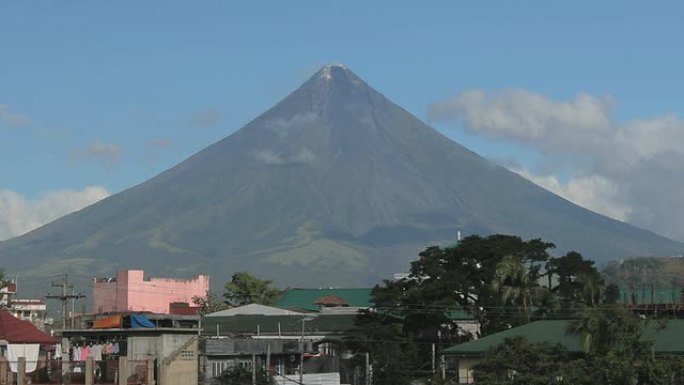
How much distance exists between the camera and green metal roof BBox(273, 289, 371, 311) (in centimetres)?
13368

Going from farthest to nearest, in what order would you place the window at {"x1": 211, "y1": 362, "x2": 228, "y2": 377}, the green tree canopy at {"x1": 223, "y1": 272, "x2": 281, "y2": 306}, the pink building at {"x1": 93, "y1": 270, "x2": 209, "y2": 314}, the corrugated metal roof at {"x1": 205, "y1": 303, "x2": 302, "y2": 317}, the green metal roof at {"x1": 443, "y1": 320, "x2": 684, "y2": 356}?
the pink building at {"x1": 93, "y1": 270, "x2": 209, "y2": 314} → the green tree canopy at {"x1": 223, "y1": 272, "x2": 281, "y2": 306} → the corrugated metal roof at {"x1": 205, "y1": 303, "x2": 302, "y2": 317} → the green metal roof at {"x1": 443, "y1": 320, "x2": 684, "y2": 356} → the window at {"x1": 211, "y1": 362, "x2": 228, "y2": 377}

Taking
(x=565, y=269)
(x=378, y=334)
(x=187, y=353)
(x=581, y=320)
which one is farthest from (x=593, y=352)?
(x=565, y=269)

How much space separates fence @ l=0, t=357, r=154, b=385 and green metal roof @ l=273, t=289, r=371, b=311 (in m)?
78.1

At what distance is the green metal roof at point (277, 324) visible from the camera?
9206cm

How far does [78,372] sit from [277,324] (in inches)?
1695

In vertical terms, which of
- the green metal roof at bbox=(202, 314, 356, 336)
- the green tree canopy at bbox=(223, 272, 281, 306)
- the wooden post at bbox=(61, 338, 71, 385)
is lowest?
the wooden post at bbox=(61, 338, 71, 385)

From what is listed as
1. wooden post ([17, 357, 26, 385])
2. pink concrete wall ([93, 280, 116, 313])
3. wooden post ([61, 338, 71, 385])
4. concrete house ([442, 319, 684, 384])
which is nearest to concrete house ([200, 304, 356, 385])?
wooden post ([61, 338, 71, 385])

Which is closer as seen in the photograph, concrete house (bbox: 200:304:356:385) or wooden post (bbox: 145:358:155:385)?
wooden post (bbox: 145:358:155:385)

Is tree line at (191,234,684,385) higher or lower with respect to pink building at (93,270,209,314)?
lower

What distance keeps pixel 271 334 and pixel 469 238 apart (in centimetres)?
1549

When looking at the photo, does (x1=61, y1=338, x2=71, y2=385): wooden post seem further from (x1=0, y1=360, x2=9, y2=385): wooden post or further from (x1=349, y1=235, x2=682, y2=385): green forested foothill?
(x1=349, y1=235, x2=682, y2=385): green forested foothill

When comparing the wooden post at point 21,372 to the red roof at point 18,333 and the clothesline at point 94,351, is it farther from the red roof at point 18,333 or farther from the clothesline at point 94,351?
the red roof at point 18,333

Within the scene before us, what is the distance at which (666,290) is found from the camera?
120750 millimetres

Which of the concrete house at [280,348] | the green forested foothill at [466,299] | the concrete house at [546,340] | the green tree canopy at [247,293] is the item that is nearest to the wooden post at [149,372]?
the concrete house at [280,348]
